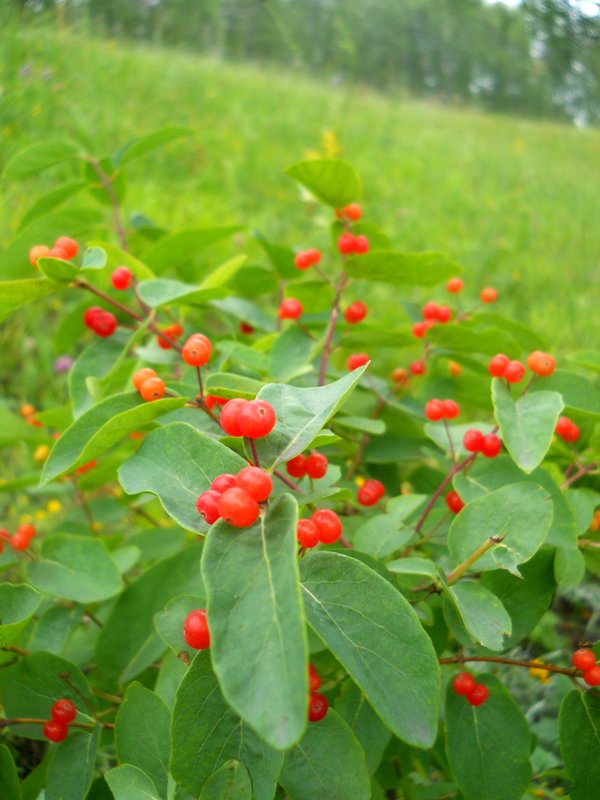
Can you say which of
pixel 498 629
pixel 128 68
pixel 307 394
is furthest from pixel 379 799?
pixel 128 68

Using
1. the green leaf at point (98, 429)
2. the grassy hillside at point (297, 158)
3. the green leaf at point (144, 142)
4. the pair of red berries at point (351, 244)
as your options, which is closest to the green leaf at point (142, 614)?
the green leaf at point (98, 429)

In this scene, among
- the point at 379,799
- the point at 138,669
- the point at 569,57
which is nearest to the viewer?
the point at 379,799

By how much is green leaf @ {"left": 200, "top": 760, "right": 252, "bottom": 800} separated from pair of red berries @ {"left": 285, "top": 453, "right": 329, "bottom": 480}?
335 mm

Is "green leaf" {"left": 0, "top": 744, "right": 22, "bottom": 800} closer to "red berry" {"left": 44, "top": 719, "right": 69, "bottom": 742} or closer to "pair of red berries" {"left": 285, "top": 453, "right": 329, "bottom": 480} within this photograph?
"red berry" {"left": 44, "top": 719, "right": 69, "bottom": 742}

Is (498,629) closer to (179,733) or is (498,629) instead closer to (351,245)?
(179,733)

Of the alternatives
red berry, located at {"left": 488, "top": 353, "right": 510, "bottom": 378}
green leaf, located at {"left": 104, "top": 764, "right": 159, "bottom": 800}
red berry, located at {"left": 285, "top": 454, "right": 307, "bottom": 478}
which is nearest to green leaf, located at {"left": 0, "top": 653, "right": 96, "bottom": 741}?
green leaf, located at {"left": 104, "top": 764, "right": 159, "bottom": 800}

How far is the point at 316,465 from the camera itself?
828mm

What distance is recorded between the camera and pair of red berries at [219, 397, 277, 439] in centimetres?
64

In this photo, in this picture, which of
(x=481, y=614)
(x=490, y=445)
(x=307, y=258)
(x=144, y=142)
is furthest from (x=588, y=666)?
(x=144, y=142)

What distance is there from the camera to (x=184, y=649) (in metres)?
0.79

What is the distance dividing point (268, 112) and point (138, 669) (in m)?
5.74

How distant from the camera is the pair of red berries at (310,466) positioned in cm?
83

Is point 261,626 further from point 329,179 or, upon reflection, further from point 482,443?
point 329,179

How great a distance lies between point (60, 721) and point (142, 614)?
0.21m
